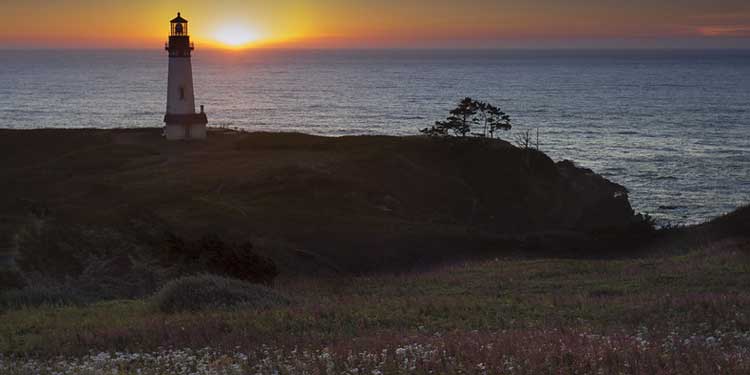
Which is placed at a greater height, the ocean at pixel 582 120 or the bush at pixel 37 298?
the bush at pixel 37 298

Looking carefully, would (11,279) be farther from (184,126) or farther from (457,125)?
(457,125)

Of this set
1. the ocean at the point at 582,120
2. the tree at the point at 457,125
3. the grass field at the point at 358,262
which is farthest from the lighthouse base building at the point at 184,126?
the ocean at the point at 582,120

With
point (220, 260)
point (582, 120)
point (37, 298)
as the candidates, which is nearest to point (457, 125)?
point (220, 260)

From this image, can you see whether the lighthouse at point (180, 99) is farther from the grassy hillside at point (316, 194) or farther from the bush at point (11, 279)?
the bush at point (11, 279)

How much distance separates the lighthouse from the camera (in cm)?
7119

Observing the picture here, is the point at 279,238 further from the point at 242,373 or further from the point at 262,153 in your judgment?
the point at 242,373

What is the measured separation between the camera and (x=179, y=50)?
71625 millimetres

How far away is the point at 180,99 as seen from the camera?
71312 millimetres

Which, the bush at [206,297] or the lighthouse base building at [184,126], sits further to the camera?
the lighthouse base building at [184,126]

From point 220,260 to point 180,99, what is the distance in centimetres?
4647

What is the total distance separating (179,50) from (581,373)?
66040mm

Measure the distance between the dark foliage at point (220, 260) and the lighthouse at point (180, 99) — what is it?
42263 millimetres

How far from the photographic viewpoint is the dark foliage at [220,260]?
26.9 m

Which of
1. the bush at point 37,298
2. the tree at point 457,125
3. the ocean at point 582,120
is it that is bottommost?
the ocean at point 582,120
